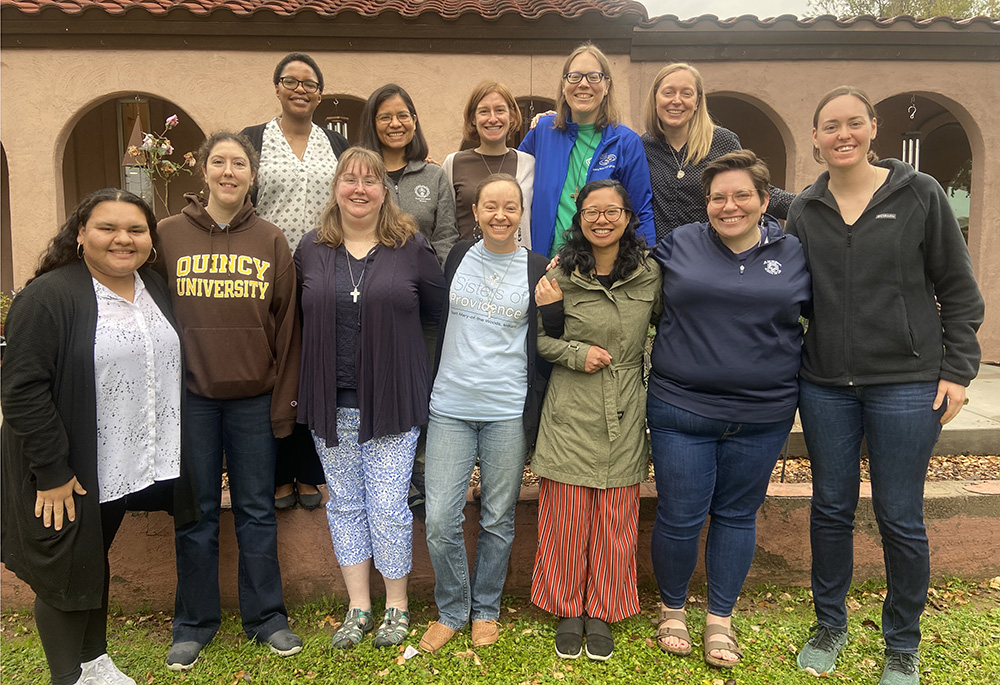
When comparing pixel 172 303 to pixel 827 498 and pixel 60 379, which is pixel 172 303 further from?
pixel 827 498

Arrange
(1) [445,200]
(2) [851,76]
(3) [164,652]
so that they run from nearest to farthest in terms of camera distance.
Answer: (3) [164,652]
(1) [445,200]
(2) [851,76]

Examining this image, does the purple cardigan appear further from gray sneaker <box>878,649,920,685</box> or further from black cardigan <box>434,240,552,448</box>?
gray sneaker <box>878,649,920,685</box>

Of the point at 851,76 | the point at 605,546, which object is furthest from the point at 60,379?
the point at 851,76

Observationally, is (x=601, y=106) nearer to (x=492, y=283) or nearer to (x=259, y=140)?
(x=492, y=283)

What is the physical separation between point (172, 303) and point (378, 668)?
1783 mm

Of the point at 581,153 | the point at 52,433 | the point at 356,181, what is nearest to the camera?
the point at 52,433

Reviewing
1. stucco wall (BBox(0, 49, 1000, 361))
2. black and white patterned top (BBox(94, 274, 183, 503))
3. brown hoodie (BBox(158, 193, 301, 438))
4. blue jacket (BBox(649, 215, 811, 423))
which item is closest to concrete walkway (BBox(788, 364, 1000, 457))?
blue jacket (BBox(649, 215, 811, 423))

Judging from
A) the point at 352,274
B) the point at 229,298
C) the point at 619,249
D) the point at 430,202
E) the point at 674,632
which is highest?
the point at 430,202

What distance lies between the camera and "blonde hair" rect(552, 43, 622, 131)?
10.5ft

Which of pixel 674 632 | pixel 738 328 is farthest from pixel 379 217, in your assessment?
pixel 674 632

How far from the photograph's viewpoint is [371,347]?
280cm

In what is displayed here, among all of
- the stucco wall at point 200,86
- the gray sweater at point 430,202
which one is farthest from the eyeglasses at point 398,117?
the stucco wall at point 200,86

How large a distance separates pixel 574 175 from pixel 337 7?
17.9ft

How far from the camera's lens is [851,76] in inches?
308
